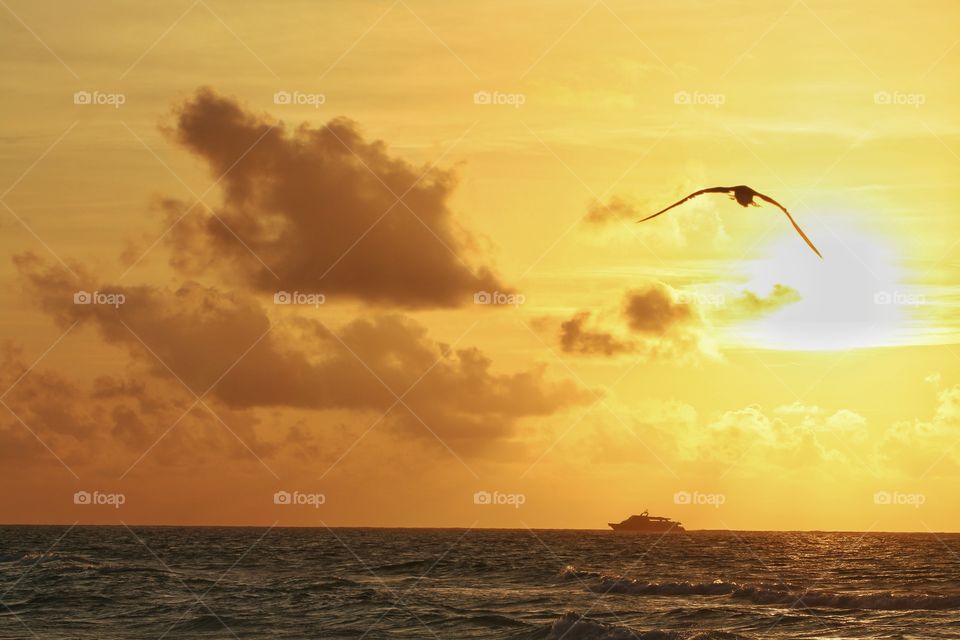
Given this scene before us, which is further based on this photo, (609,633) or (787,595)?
(787,595)

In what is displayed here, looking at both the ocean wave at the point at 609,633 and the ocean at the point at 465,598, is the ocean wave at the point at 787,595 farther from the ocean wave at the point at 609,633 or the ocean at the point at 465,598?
the ocean wave at the point at 609,633

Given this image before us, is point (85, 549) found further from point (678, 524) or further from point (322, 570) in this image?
point (678, 524)

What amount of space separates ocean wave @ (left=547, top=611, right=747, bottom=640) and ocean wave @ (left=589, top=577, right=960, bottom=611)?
10607mm

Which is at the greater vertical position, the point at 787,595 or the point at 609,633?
the point at 787,595

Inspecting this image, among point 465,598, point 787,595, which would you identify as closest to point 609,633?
point 465,598

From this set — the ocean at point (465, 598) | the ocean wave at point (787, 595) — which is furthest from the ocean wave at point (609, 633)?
the ocean wave at point (787, 595)

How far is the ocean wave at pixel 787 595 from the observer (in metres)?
48.9

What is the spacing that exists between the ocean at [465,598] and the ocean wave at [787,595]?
10 centimetres

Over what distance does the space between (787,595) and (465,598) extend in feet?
45.0

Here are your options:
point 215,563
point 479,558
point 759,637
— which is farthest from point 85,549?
point 759,637

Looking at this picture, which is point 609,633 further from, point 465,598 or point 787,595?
point 787,595

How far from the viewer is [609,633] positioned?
130 feet

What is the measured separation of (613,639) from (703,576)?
30599 mm

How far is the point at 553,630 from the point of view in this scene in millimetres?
40844
